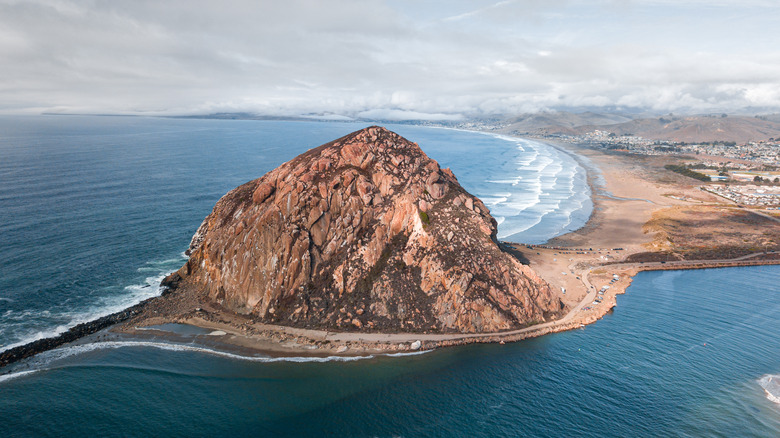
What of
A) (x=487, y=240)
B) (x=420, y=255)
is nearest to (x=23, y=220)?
(x=420, y=255)

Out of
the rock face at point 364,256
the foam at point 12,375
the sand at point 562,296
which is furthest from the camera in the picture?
the rock face at point 364,256

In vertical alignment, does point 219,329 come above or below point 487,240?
below

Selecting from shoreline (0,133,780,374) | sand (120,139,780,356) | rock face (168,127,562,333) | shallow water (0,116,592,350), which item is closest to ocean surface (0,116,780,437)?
shallow water (0,116,592,350)

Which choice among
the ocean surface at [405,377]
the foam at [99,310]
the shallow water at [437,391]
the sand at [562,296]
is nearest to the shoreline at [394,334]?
the sand at [562,296]

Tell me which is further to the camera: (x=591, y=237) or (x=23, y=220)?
(x=591, y=237)

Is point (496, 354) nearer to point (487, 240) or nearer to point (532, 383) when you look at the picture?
point (532, 383)

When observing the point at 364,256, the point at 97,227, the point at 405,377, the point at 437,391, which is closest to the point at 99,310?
the point at 97,227

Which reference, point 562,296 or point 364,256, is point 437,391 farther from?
point 562,296

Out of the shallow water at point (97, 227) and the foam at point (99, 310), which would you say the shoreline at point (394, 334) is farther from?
the shallow water at point (97, 227)
